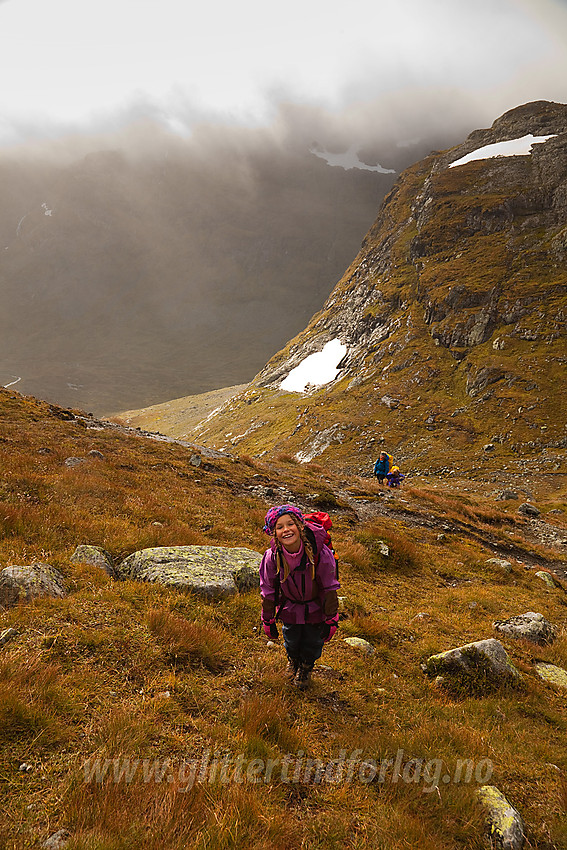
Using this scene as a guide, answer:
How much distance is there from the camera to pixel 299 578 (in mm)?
5277

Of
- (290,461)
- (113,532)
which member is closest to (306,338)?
(290,461)

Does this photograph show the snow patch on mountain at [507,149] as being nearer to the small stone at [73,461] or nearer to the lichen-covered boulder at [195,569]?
the small stone at [73,461]

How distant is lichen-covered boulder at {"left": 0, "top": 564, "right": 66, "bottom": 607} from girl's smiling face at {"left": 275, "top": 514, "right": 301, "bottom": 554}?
3743 mm

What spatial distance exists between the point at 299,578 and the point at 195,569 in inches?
138

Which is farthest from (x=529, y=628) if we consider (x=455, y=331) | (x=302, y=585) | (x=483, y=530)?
(x=455, y=331)

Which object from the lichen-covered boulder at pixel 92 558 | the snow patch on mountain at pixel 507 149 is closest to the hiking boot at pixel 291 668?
the lichen-covered boulder at pixel 92 558

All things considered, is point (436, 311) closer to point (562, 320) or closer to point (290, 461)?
point (562, 320)

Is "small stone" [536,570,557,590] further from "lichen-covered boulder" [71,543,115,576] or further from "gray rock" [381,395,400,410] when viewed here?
"gray rock" [381,395,400,410]

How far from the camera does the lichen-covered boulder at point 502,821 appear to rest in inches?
146

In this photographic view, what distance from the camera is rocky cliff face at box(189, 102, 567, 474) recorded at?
52562 mm

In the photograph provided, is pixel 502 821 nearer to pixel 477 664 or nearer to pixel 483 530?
pixel 477 664

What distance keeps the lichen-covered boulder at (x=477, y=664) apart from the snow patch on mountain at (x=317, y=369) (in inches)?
3221

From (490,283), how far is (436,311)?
9.67 m

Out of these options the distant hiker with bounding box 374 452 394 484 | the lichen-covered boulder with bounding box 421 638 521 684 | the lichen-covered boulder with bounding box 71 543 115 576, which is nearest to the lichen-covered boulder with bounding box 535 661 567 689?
the lichen-covered boulder with bounding box 421 638 521 684
